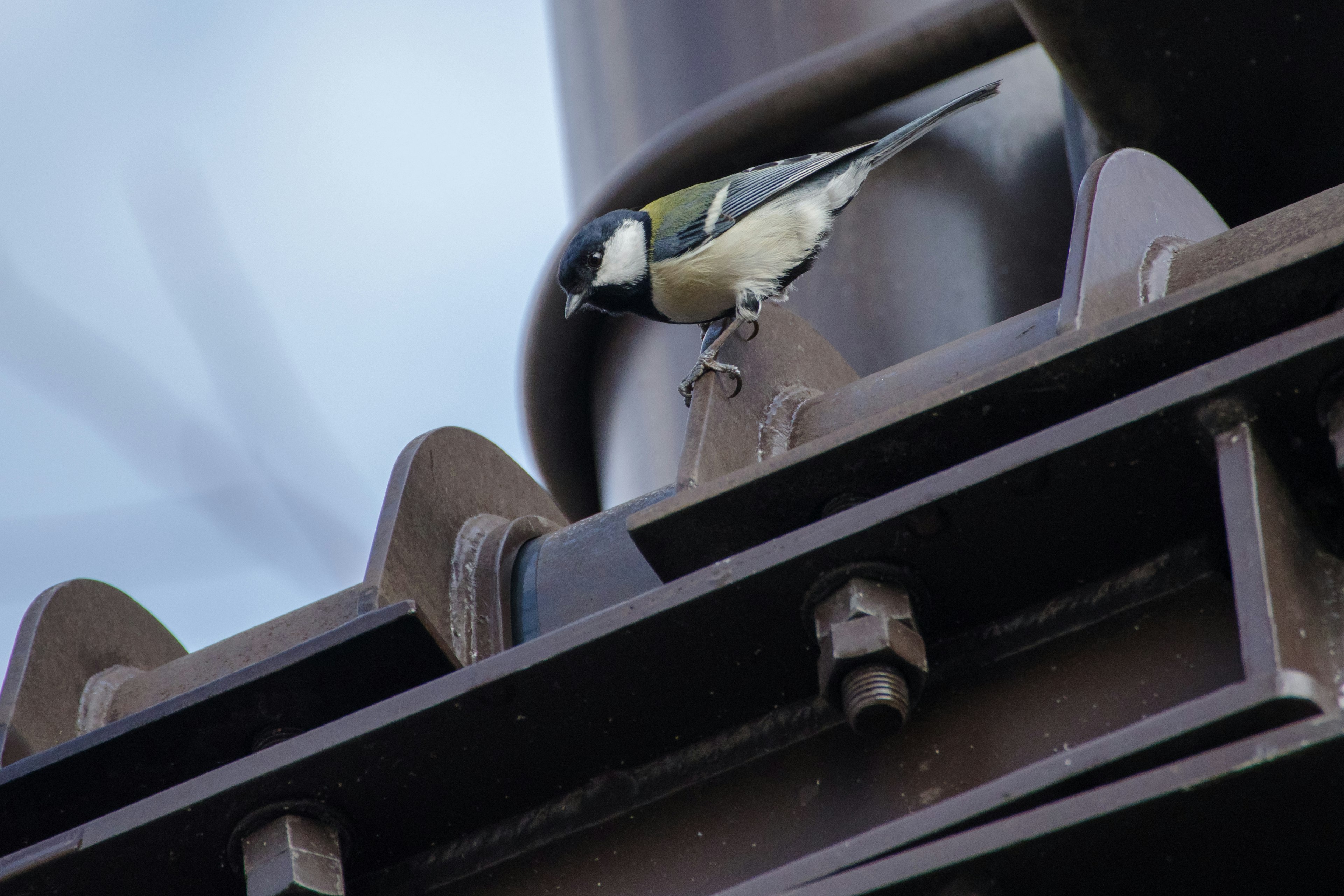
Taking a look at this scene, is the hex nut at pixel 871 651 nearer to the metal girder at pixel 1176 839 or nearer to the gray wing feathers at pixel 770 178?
the metal girder at pixel 1176 839

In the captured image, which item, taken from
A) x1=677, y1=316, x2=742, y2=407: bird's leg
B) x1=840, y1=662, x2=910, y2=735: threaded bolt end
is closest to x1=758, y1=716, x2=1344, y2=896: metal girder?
x1=840, y1=662, x2=910, y2=735: threaded bolt end

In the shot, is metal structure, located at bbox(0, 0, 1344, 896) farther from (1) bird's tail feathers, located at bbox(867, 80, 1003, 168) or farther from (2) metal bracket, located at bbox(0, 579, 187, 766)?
(1) bird's tail feathers, located at bbox(867, 80, 1003, 168)

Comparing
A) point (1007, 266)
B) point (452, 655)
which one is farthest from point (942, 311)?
point (452, 655)

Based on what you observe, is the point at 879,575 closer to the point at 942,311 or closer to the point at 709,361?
the point at 709,361

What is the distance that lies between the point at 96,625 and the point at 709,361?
1.10m

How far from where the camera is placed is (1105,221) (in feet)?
6.99

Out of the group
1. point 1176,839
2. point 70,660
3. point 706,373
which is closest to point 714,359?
point 706,373

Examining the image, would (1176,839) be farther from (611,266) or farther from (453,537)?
(611,266)

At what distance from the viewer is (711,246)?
407 centimetres

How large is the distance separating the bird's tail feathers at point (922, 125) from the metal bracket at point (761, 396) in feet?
3.35

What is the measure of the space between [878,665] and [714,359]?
3.94 feet

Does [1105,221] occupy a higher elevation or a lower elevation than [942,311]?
lower

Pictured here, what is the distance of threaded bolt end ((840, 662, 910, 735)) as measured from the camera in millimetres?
1675

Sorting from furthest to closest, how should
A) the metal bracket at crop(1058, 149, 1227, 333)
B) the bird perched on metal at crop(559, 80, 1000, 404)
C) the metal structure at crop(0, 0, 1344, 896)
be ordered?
the bird perched on metal at crop(559, 80, 1000, 404) → the metal bracket at crop(1058, 149, 1227, 333) → the metal structure at crop(0, 0, 1344, 896)
